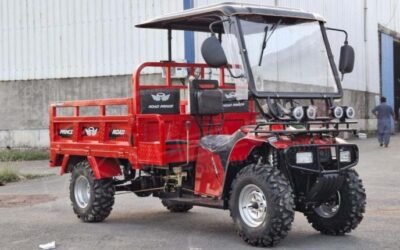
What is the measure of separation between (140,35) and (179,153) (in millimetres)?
10995

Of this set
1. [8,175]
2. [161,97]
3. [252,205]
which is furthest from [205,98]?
[8,175]

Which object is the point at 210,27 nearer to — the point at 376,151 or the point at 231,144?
the point at 231,144

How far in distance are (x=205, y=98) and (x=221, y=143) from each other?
26.8 inches

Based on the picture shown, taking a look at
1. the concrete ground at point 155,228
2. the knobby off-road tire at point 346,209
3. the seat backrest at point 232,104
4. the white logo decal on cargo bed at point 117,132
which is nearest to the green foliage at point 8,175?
the concrete ground at point 155,228

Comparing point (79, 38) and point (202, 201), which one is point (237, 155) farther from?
point (79, 38)

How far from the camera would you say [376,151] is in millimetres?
20156

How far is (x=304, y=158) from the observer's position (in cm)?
707

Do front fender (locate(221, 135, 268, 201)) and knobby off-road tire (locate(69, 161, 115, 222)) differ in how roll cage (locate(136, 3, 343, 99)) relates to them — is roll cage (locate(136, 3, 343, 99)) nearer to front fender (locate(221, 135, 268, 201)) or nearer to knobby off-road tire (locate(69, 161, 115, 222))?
front fender (locate(221, 135, 268, 201))

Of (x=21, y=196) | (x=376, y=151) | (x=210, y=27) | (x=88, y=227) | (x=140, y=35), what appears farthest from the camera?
(x=376, y=151)

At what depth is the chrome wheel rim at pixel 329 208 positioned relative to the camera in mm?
7703

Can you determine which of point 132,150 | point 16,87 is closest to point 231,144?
point 132,150

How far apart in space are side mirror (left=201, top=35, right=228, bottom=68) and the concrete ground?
201 centimetres

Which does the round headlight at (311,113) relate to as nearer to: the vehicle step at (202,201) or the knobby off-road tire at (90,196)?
the vehicle step at (202,201)

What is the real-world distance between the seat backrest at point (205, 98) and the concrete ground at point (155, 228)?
1.50 meters
